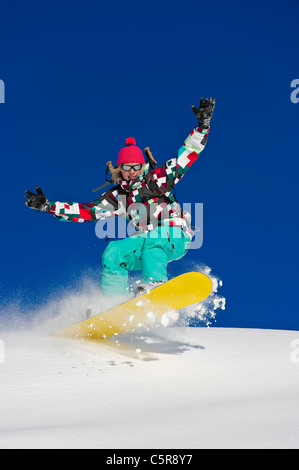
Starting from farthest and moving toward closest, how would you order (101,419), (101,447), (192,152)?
(192,152), (101,419), (101,447)

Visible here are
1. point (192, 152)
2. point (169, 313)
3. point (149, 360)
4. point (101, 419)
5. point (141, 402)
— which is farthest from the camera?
point (192, 152)

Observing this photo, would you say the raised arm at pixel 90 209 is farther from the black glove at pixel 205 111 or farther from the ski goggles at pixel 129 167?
the black glove at pixel 205 111

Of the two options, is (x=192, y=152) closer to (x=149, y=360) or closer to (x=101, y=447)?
(x=149, y=360)

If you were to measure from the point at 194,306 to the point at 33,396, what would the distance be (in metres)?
1.67

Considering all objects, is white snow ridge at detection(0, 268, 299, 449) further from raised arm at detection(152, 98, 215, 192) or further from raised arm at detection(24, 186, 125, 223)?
raised arm at detection(152, 98, 215, 192)

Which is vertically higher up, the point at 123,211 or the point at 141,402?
the point at 123,211

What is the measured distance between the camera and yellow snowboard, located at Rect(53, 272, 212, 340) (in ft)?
12.3

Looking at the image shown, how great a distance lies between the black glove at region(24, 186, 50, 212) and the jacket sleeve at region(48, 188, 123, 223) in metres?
0.15

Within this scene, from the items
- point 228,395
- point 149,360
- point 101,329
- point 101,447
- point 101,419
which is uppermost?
point 101,329

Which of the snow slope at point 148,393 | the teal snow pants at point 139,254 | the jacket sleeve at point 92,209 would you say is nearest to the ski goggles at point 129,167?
the jacket sleeve at point 92,209

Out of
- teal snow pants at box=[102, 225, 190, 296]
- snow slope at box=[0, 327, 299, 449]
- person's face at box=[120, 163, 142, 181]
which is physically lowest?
snow slope at box=[0, 327, 299, 449]

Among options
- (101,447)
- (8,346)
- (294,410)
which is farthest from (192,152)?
(101,447)

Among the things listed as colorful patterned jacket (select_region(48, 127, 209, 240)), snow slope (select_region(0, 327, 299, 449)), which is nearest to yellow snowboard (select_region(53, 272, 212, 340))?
snow slope (select_region(0, 327, 299, 449))

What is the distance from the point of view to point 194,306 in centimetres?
407
